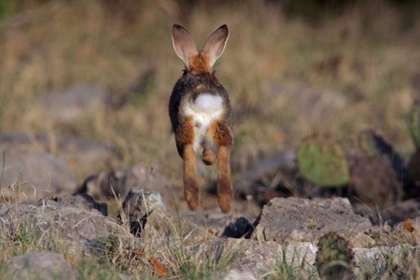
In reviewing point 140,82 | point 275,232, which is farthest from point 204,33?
point 275,232

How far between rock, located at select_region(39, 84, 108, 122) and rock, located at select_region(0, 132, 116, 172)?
123 centimetres

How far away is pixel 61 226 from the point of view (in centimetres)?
499

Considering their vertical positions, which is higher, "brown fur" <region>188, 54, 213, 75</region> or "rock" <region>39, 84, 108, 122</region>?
"brown fur" <region>188, 54, 213, 75</region>

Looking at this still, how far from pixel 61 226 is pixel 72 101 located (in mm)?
6595

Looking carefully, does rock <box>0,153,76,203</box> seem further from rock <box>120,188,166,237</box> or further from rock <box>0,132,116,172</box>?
A: rock <box>120,188,166,237</box>

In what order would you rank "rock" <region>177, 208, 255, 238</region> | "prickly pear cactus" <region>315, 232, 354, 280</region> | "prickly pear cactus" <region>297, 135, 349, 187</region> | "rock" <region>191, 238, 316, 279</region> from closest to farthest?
"prickly pear cactus" <region>315, 232, 354, 280</region>, "rock" <region>191, 238, 316, 279</region>, "rock" <region>177, 208, 255, 238</region>, "prickly pear cactus" <region>297, 135, 349, 187</region>

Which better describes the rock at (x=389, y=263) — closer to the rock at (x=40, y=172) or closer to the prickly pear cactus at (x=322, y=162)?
the prickly pear cactus at (x=322, y=162)

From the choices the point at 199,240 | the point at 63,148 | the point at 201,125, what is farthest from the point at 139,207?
the point at 63,148

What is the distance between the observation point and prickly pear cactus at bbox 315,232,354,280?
4.21m

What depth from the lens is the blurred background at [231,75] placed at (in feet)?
31.6

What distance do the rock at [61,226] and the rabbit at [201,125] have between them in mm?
521

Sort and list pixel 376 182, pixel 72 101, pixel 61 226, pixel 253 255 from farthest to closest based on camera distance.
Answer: pixel 72 101 → pixel 376 182 → pixel 61 226 → pixel 253 255

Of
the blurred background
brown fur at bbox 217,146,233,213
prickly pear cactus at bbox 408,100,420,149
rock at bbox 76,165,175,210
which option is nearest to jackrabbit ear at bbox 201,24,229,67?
brown fur at bbox 217,146,233,213

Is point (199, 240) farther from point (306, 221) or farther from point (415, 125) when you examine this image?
point (415, 125)
